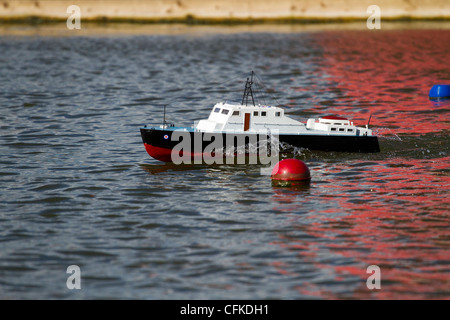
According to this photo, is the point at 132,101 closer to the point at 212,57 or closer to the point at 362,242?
the point at 212,57

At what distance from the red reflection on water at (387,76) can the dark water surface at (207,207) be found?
425 mm

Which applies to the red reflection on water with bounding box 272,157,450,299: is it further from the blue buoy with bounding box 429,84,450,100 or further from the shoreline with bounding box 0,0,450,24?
the shoreline with bounding box 0,0,450,24

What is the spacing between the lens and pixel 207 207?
30766mm

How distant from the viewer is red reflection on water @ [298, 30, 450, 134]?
52.1m

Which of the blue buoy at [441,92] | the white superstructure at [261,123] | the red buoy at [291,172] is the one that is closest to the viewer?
the red buoy at [291,172]

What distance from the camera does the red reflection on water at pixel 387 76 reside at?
52134 millimetres

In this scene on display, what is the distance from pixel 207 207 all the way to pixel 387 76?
46.7 metres

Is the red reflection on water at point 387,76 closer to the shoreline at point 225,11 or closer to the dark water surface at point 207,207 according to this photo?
the dark water surface at point 207,207

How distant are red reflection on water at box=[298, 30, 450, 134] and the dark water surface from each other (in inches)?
16.7

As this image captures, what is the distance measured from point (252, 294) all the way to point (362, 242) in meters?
5.67

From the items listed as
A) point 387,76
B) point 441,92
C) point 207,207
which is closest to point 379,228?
point 207,207

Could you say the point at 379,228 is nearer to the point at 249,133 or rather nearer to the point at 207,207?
the point at 207,207

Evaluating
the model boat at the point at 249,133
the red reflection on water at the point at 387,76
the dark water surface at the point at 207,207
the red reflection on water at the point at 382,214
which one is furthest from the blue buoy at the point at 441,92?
the model boat at the point at 249,133

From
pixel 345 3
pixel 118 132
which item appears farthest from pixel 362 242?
pixel 345 3
